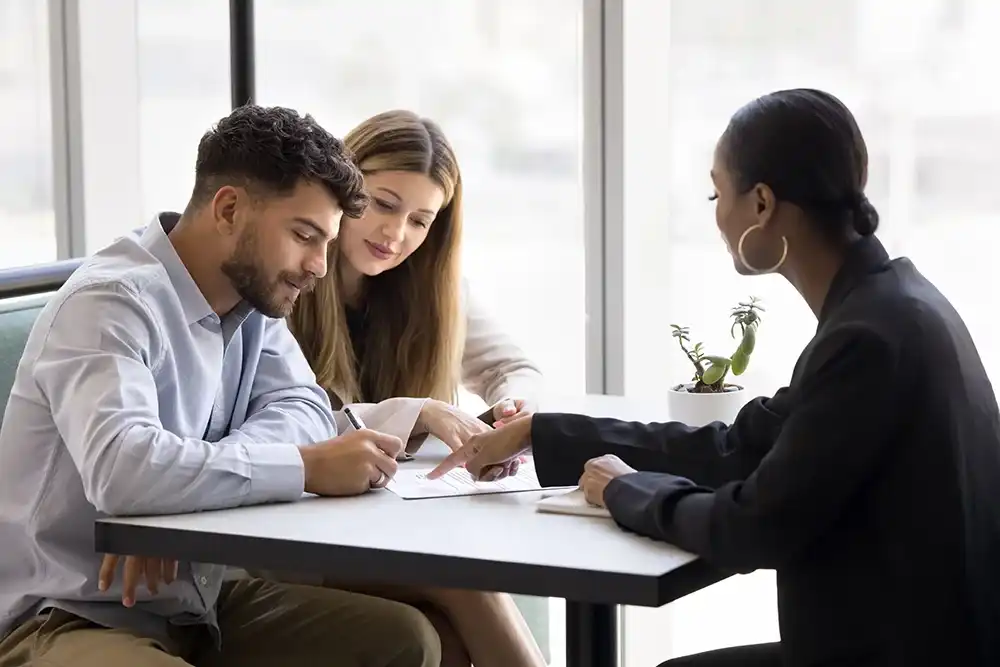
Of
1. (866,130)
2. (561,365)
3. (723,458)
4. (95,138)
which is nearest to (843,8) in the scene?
(866,130)

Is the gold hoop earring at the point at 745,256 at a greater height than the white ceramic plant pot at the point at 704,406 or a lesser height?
greater

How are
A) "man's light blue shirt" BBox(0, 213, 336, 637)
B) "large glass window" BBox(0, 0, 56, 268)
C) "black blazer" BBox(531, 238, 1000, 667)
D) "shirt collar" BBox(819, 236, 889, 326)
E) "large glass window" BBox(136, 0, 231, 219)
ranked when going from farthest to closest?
"large glass window" BBox(136, 0, 231, 219)
"large glass window" BBox(0, 0, 56, 268)
"man's light blue shirt" BBox(0, 213, 336, 637)
"shirt collar" BBox(819, 236, 889, 326)
"black blazer" BBox(531, 238, 1000, 667)

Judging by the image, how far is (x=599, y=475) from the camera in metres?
1.66

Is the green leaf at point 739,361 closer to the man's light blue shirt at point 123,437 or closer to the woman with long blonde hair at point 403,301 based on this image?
the woman with long blonde hair at point 403,301

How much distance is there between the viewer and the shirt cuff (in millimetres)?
1694

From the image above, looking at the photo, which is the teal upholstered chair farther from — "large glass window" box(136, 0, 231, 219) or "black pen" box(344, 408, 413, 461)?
"large glass window" box(136, 0, 231, 219)

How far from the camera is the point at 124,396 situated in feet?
5.38

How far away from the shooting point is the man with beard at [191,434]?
1654mm

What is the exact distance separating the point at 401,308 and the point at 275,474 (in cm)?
83

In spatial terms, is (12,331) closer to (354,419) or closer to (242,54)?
(354,419)

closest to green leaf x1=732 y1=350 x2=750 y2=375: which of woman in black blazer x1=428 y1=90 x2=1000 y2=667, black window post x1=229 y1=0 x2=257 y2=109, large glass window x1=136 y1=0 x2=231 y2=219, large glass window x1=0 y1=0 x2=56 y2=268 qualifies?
woman in black blazer x1=428 y1=90 x2=1000 y2=667

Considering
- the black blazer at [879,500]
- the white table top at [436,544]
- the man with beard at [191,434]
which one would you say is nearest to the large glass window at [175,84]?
the man with beard at [191,434]

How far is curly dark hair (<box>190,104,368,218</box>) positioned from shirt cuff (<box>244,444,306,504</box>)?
1.13 feet

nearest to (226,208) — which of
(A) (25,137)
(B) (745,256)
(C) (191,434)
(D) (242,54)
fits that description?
(C) (191,434)
